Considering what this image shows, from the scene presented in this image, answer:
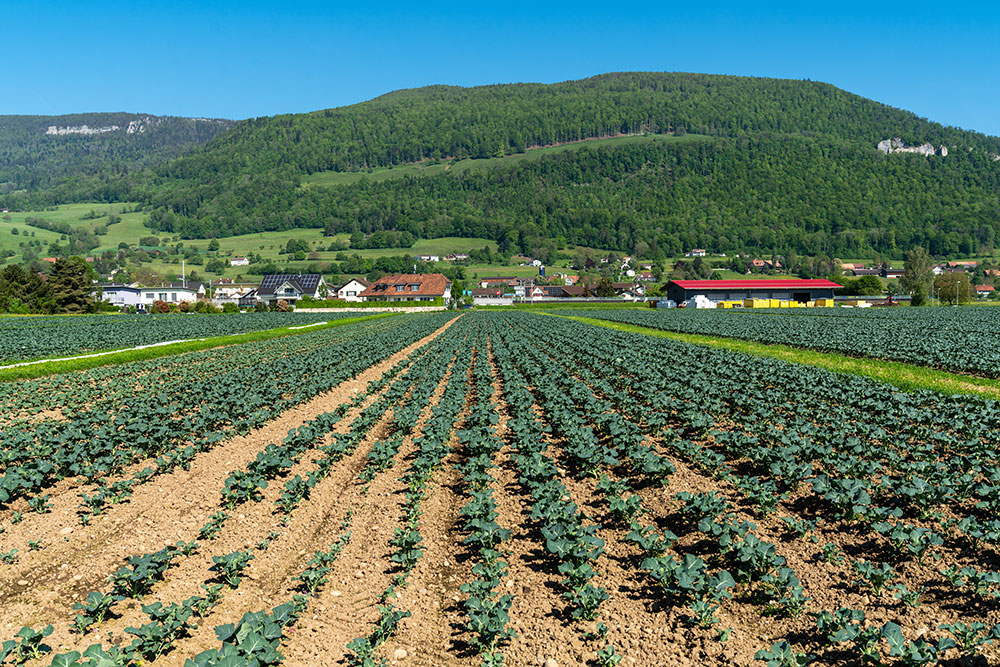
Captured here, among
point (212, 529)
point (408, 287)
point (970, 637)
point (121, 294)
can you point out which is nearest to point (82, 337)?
point (212, 529)

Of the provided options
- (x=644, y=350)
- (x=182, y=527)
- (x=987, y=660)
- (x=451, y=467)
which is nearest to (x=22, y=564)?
(x=182, y=527)

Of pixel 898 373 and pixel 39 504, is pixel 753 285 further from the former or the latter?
pixel 39 504

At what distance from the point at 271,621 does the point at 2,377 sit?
27.1 m

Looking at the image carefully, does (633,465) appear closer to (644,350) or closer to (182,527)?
(182,527)

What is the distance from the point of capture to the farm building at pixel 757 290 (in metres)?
106

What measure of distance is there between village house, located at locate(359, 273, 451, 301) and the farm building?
68898 millimetres

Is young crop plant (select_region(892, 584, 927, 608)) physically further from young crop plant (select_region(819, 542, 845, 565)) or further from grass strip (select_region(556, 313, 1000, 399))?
grass strip (select_region(556, 313, 1000, 399))

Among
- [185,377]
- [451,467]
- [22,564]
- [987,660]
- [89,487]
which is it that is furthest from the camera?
[185,377]

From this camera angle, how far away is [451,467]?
496 inches

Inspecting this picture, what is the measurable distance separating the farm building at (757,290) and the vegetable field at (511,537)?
93.0m

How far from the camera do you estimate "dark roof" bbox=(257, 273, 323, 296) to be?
156750 mm

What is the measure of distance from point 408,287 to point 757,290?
8623 centimetres

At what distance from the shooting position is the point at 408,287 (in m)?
156

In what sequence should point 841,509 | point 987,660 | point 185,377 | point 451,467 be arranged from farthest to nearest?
point 185,377, point 451,467, point 841,509, point 987,660
